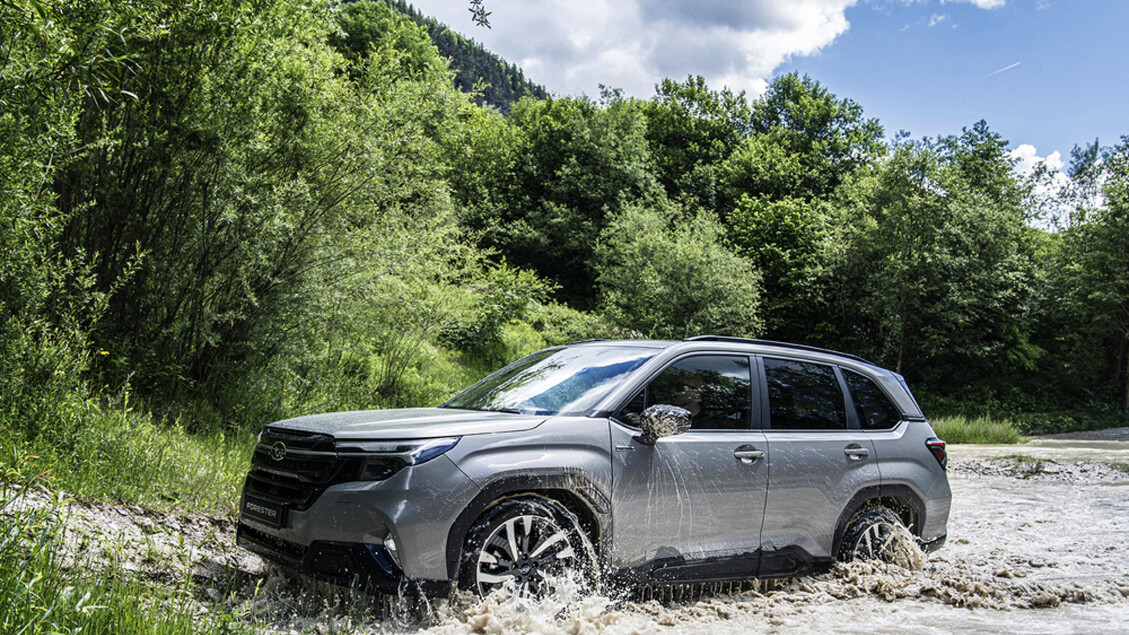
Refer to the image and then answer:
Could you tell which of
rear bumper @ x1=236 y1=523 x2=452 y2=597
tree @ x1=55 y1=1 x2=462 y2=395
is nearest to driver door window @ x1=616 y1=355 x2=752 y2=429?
rear bumper @ x1=236 y1=523 x2=452 y2=597

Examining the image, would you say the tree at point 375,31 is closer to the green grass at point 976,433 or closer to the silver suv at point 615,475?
the green grass at point 976,433

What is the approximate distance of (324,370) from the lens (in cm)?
1212

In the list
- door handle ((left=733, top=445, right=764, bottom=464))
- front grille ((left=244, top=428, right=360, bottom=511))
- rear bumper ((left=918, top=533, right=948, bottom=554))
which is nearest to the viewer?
front grille ((left=244, top=428, right=360, bottom=511))

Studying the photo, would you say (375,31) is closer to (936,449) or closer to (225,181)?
(225,181)

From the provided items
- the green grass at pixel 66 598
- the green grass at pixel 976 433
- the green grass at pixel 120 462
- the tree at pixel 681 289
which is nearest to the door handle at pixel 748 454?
the green grass at pixel 66 598

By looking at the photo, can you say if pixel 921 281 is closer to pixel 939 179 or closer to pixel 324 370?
pixel 939 179

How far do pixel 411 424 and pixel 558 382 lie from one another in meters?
1.22

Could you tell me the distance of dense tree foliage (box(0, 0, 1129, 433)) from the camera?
6754mm

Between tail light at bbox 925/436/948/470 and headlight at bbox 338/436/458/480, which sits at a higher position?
headlight at bbox 338/436/458/480

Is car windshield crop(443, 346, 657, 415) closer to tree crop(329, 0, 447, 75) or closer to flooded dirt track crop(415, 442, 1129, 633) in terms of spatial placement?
flooded dirt track crop(415, 442, 1129, 633)

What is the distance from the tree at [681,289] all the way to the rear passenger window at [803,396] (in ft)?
71.0

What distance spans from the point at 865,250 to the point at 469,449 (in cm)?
3042

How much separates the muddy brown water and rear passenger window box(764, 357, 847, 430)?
42.7 inches

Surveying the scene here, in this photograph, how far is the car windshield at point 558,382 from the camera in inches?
195
